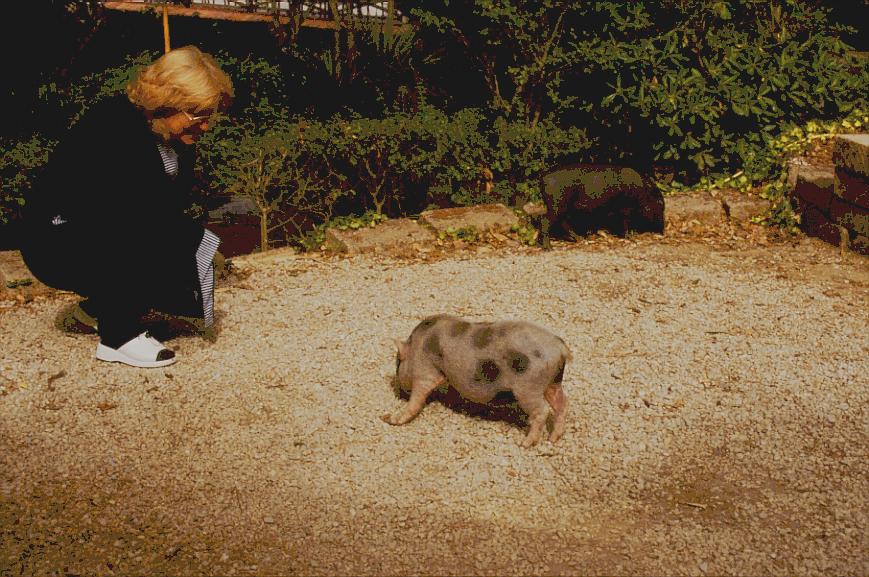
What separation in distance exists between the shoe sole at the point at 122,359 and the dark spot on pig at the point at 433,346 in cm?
155

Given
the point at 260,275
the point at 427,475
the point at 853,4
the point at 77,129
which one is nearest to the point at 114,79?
the point at 260,275

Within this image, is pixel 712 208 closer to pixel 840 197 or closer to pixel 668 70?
pixel 840 197

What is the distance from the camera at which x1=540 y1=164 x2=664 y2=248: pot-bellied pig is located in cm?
611

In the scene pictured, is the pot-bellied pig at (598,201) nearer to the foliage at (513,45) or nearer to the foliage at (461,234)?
the foliage at (461,234)

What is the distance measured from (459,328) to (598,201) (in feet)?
10.3

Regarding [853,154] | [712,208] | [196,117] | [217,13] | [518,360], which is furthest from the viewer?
[217,13]

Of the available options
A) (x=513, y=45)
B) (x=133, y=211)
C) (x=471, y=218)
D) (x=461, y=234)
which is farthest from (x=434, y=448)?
(x=513, y=45)

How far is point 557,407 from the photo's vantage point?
11.1ft

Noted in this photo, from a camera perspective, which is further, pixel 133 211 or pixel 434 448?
pixel 133 211

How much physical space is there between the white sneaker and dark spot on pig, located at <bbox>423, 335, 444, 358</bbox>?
1.55 metres

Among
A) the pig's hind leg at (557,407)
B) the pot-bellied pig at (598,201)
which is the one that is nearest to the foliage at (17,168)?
the pot-bellied pig at (598,201)

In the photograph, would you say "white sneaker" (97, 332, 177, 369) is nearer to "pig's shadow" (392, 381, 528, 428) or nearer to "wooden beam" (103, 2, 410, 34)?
"pig's shadow" (392, 381, 528, 428)

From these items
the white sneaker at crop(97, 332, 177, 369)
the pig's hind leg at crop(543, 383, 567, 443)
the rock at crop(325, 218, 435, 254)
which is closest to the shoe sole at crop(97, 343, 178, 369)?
the white sneaker at crop(97, 332, 177, 369)

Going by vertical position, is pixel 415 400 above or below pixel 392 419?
above
